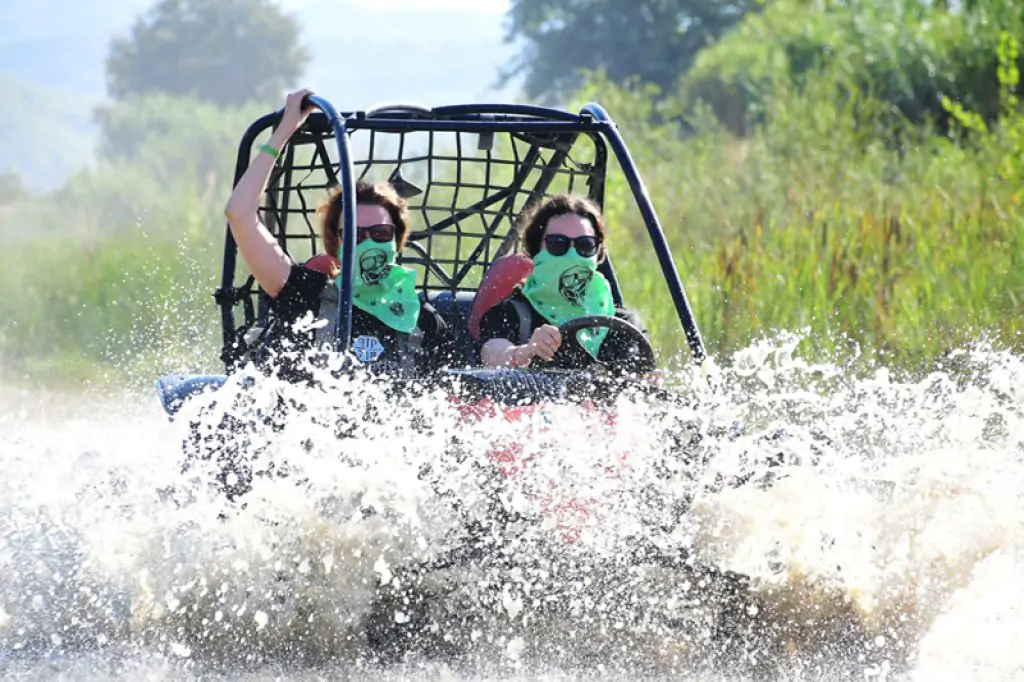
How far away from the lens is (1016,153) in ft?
36.3

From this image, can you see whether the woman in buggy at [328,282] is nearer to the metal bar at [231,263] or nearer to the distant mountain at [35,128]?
the metal bar at [231,263]

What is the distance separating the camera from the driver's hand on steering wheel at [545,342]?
18.1 feet

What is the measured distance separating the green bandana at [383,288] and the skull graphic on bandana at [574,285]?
510 millimetres

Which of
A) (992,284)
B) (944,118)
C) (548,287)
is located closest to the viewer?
(548,287)

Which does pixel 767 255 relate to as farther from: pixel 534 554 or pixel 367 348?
pixel 534 554

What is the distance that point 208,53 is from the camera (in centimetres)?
7081

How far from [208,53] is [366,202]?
219 feet

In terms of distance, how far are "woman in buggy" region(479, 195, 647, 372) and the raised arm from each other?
0.75m

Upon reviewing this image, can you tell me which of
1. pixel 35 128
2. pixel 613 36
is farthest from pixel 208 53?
pixel 35 128

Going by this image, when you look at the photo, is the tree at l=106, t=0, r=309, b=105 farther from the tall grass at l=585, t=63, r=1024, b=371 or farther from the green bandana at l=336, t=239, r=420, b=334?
the green bandana at l=336, t=239, r=420, b=334

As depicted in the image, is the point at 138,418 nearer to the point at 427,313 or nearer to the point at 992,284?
the point at 427,313

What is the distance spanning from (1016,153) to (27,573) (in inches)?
296

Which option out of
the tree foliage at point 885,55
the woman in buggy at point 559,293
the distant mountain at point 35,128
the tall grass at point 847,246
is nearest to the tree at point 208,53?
the distant mountain at point 35,128

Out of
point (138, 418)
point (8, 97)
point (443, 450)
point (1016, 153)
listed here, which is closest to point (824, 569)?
point (443, 450)
